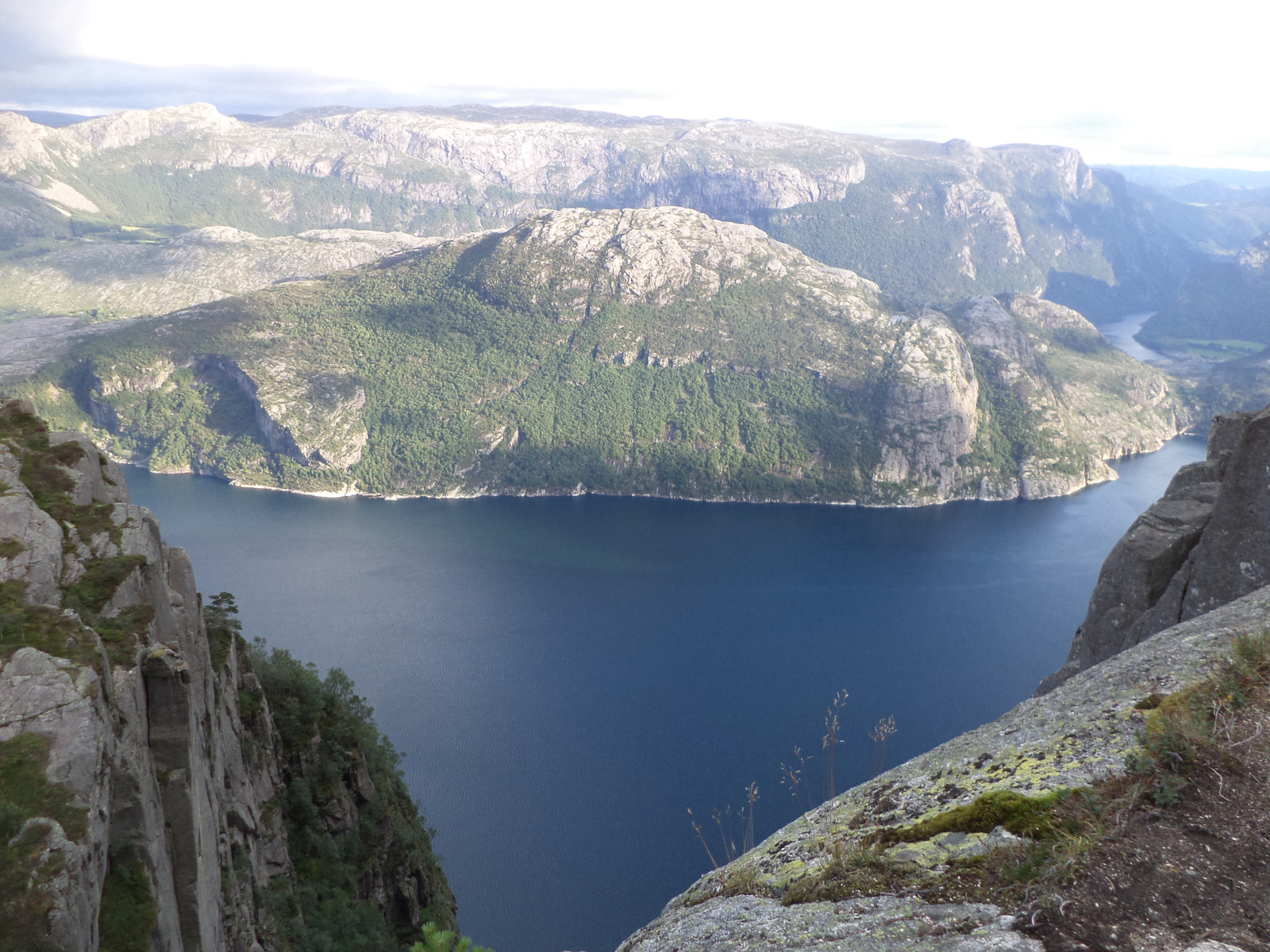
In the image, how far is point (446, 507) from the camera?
190000 mm

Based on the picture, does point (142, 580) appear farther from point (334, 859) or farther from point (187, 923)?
point (334, 859)

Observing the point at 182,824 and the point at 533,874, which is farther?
the point at 533,874

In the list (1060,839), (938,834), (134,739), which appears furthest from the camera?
(134,739)

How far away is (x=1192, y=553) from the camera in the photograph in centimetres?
1850

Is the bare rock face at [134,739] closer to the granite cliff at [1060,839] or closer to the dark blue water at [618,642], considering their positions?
the granite cliff at [1060,839]

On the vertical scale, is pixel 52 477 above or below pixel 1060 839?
below

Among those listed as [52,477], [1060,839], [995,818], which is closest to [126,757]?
[52,477]

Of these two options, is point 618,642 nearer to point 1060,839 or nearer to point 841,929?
point 841,929

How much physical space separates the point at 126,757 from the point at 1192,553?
2508cm

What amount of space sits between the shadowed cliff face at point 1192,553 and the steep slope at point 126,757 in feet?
76.0

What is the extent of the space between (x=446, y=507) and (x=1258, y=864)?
191 m

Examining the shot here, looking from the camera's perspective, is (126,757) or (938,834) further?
(126,757)

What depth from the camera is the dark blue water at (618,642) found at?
234 ft

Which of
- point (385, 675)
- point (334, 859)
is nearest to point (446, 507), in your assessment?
point (385, 675)
